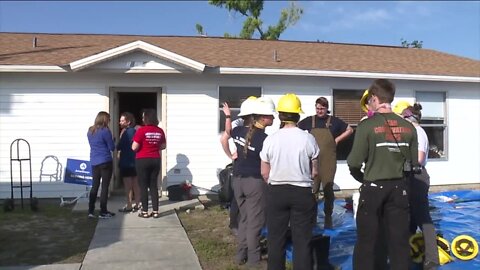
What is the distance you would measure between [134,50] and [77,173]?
262 centimetres

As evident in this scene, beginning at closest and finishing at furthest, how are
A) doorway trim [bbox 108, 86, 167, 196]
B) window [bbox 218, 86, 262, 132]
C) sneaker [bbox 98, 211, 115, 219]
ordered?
sneaker [bbox 98, 211, 115, 219]
doorway trim [bbox 108, 86, 167, 196]
window [bbox 218, 86, 262, 132]

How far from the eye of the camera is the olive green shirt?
4.23 metres

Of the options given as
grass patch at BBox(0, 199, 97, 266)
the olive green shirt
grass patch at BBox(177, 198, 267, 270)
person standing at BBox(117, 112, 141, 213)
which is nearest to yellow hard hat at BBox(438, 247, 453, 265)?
the olive green shirt

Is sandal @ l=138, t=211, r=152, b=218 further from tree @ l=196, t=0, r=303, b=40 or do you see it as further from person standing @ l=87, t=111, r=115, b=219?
tree @ l=196, t=0, r=303, b=40

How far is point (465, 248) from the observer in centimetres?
536

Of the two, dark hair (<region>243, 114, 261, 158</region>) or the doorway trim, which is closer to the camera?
dark hair (<region>243, 114, 261, 158</region>)

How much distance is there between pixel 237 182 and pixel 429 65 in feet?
29.4

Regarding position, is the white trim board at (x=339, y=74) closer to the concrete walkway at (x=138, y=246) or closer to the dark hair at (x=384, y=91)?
the concrete walkway at (x=138, y=246)

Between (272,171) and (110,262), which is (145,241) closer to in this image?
(110,262)

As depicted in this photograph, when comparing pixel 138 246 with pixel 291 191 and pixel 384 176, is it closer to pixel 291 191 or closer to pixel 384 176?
pixel 291 191

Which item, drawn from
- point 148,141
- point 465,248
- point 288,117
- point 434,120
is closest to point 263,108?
point 288,117

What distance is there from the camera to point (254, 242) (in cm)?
539

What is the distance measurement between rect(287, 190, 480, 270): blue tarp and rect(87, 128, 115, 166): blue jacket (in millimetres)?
3511

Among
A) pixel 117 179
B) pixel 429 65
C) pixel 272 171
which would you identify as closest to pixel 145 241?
pixel 272 171
